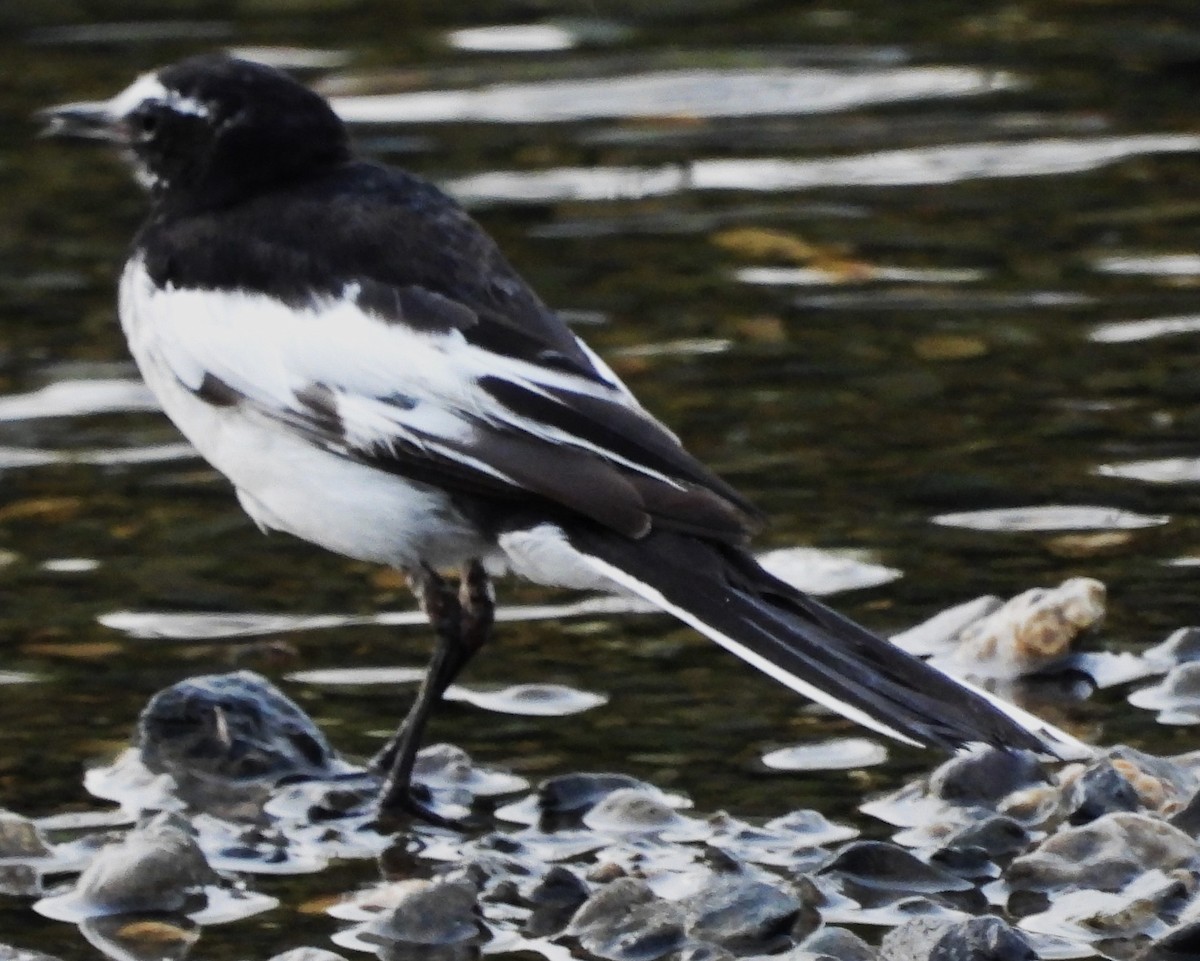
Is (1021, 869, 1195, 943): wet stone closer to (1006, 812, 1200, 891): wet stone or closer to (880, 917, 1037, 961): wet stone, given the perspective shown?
(1006, 812, 1200, 891): wet stone

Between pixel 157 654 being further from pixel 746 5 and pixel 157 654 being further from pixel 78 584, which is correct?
pixel 746 5

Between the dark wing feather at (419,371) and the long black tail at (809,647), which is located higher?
the dark wing feather at (419,371)

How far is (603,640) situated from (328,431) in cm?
141

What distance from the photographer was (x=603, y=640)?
25.4 ft

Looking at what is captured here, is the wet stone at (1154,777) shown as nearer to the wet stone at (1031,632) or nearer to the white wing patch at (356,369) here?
the wet stone at (1031,632)

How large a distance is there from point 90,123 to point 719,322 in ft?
10.8

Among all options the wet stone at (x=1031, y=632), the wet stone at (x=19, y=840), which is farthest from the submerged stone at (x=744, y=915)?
the wet stone at (x=1031, y=632)

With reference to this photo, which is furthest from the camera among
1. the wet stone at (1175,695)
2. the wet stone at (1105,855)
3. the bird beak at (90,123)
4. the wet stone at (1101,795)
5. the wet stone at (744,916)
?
the bird beak at (90,123)

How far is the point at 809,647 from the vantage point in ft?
19.9

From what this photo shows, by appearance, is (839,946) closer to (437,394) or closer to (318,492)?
(437,394)

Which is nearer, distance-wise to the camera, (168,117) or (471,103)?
(168,117)

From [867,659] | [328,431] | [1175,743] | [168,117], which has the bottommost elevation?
[1175,743]

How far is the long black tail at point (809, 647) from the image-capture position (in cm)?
597

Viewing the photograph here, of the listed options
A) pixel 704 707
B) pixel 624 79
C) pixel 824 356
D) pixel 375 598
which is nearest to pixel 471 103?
pixel 624 79
